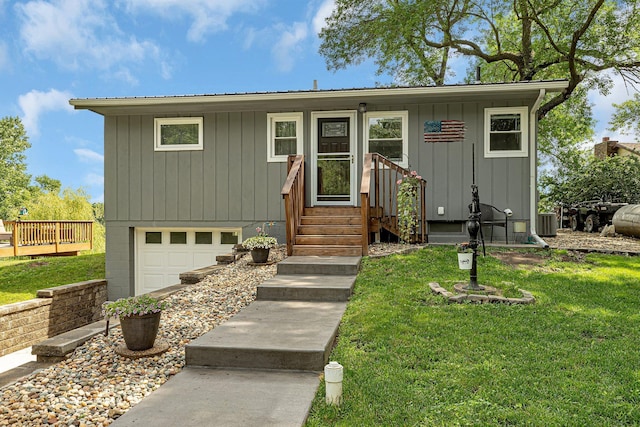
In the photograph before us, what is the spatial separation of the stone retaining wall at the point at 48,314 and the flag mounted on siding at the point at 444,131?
22.9ft

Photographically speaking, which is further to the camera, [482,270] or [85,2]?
[85,2]

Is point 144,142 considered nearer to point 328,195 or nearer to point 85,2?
point 328,195

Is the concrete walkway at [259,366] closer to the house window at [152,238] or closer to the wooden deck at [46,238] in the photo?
the house window at [152,238]

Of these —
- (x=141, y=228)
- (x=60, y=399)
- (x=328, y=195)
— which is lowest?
(x=60, y=399)

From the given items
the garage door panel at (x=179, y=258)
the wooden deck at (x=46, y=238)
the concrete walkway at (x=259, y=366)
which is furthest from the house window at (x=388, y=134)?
the wooden deck at (x=46, y=238)

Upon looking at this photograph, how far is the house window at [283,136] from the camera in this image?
854cm

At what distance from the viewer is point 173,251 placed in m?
9.05

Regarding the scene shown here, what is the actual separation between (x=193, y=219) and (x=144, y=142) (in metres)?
1.89

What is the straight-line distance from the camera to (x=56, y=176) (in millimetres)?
32500

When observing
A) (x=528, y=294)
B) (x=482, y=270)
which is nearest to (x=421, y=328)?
(x=528, y=294)

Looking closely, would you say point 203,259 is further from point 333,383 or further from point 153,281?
point 333,383

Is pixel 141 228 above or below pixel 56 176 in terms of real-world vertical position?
below

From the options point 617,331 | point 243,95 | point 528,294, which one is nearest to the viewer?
point 617,331

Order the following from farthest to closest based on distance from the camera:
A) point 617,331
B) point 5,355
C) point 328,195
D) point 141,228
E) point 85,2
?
point 85,2 < point 141,228 < point 328,195 < point 5,355 < point 617,331
